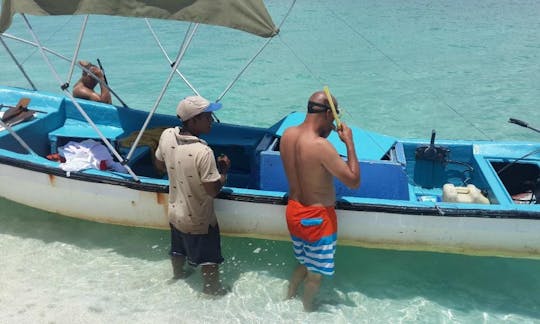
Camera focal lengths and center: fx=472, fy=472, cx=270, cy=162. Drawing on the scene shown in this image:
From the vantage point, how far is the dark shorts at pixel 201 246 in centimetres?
443

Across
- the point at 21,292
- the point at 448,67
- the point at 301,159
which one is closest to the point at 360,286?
the point at 301,159

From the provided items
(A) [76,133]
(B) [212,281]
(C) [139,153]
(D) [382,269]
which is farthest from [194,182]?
(A) [76,133]

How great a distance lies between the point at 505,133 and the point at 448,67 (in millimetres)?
5846

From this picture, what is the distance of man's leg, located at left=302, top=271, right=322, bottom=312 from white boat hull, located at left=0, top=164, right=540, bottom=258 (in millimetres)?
665

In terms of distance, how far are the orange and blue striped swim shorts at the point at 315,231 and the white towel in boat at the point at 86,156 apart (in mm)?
2570

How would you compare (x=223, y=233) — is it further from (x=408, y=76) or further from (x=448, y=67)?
(x=448, y=67)

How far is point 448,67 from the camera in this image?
50.7 ft

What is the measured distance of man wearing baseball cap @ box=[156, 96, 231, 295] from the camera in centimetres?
401

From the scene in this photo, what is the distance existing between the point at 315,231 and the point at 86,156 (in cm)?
310

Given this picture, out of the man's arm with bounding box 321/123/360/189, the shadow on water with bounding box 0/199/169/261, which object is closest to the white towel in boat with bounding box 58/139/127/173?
the shadow on water with bounding box 0/199/169/261

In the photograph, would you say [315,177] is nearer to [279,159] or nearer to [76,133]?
[279,159]

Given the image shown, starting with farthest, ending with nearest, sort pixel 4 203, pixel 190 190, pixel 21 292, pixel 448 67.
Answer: pixel 448 67 < pixel 4 203 < pixel 21 292 < pixel 190 190

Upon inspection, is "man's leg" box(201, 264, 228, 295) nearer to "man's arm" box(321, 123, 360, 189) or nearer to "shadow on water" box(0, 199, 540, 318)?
"shadow on water" box(0, 199, 540, 318)

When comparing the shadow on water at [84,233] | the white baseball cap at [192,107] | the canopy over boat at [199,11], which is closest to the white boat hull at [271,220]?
the shadow on water at [84,233]
